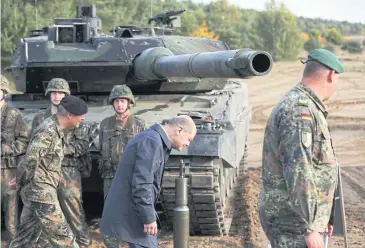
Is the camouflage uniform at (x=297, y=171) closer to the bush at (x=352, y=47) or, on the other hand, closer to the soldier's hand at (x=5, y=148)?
the soldier's hand at (x=5, y=148)

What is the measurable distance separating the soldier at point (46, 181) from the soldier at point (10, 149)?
5.60 ft

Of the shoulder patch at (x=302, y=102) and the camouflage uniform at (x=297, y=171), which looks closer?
the camouflage uniform at (x=297, y=171)

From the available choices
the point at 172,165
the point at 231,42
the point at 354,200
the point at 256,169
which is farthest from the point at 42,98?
the point at 231,42

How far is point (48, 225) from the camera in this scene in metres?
5.66

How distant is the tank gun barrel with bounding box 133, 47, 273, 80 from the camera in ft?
19.6

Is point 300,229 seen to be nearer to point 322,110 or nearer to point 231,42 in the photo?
point 322,110

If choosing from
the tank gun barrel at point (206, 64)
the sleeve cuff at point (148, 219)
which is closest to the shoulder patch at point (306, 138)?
the sleeve cuff at point (148, 219)

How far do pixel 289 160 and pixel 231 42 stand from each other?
163 ft

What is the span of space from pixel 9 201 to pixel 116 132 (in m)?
1.45

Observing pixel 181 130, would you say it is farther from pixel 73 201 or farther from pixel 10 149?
pixel 10 149

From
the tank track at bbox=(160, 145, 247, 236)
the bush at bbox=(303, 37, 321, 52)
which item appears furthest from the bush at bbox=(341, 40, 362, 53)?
the tank track at bbox=(160, 145, 247, 236)

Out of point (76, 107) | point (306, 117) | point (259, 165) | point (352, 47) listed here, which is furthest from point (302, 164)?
point (352, 47)

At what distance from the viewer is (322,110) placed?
4246 millimetres

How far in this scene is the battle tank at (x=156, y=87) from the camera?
24.7 feet
